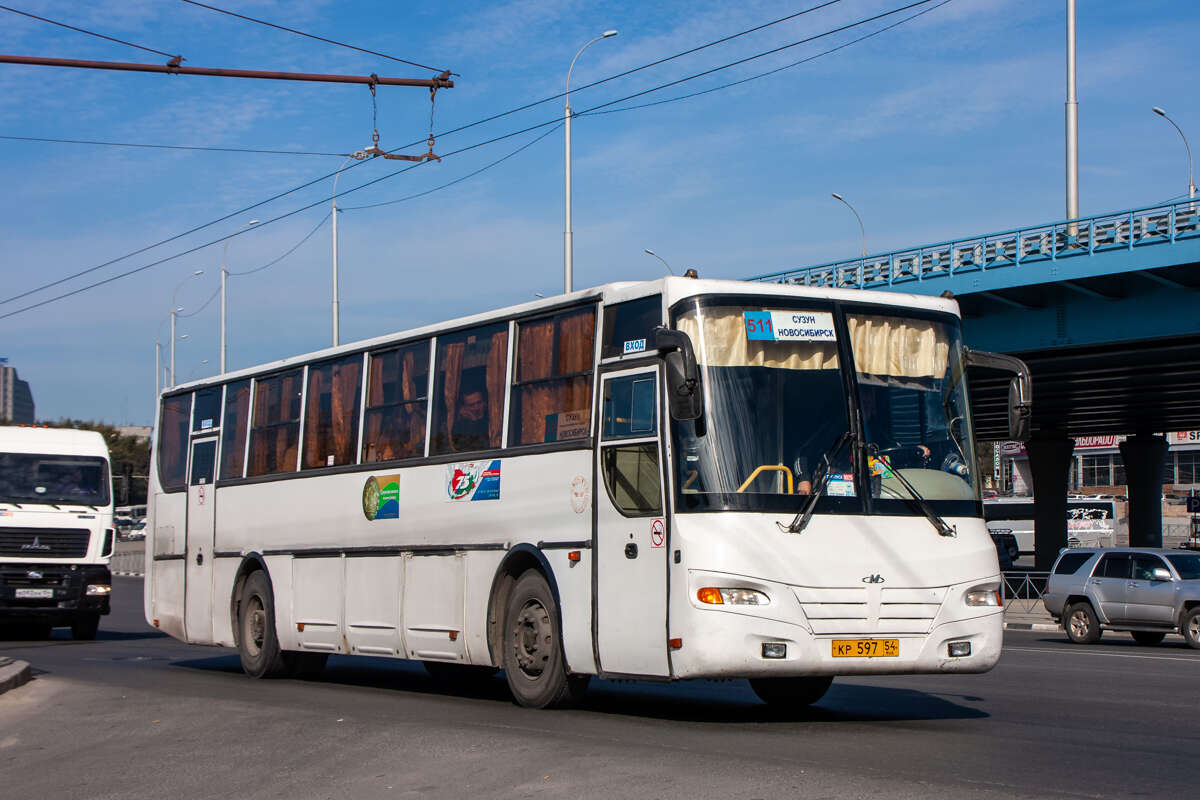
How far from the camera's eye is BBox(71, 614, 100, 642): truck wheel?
2556cm

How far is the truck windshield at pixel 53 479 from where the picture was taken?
24.2m

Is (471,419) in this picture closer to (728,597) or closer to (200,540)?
(728,597)

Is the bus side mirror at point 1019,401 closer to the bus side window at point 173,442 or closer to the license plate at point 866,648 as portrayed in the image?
the license plate at point 866,648

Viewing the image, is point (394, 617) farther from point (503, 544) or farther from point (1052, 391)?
point (1052, 391)

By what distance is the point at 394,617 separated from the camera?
563 inches

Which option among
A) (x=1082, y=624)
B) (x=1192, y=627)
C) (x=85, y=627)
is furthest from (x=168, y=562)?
(x=1192, y=627)

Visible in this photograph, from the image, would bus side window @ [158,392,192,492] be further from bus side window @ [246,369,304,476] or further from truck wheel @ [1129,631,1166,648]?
truck wheel @ [1129,631,1166,648]

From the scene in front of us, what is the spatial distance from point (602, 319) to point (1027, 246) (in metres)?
23.4

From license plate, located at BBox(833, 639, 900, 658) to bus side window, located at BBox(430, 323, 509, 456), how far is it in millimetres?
3782

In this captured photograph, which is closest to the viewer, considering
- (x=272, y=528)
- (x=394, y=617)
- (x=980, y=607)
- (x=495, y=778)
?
(x=495, y=778)

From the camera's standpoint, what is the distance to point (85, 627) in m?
25.6

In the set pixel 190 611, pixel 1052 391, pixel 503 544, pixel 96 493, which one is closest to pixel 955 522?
pixel 503 544

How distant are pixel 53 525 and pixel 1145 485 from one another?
4626 centimetres

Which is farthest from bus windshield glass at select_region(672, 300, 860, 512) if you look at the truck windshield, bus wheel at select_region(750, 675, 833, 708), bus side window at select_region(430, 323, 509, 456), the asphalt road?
the truck windshield
